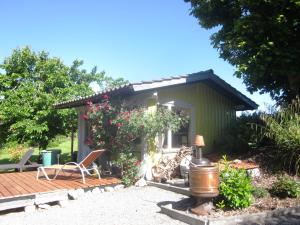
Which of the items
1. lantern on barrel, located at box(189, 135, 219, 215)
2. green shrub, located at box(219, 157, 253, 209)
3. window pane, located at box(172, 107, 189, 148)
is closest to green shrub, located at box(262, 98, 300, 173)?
green shrub, located at box(219, 157, 253, 209)

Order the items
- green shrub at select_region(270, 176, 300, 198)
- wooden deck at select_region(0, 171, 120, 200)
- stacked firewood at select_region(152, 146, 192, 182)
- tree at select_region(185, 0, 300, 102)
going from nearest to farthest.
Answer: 1. green shrub at select_region(270, 176, 300, 198)
2. wooden deck at select_region(0, 171, 120, 200)
3. tree at select_region(185, 0, 300, 102)
4. stacked firewood at select_region(152, 146, 192, 182)

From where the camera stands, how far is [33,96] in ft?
51.5

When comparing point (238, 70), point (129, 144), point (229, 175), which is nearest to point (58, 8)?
point (129, 144)

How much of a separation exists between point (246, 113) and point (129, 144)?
223 inches

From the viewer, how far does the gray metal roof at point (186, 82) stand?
949cm

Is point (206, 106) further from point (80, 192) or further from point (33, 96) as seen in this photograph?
point (33, 96)

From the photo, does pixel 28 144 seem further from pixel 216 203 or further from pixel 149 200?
pixel 216 203

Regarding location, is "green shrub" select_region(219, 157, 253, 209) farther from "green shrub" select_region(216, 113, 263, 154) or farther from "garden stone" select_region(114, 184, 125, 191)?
"green shrub" select_region(216, 113, 263, 154)

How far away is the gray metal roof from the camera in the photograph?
9492mm

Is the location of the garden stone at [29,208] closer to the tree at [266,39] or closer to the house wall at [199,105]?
the house wall at [199,105]

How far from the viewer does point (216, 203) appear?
6.66 m

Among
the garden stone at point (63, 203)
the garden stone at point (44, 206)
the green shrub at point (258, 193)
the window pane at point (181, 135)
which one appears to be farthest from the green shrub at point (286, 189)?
the garden stone at point (44, 206)

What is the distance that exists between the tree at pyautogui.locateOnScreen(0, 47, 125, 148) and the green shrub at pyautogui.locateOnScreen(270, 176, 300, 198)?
11.4m

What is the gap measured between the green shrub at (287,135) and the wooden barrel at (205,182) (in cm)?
308
